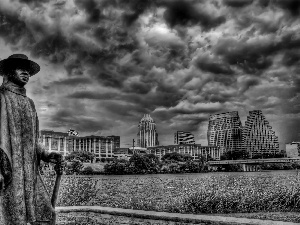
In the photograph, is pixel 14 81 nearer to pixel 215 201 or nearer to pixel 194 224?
pixel 194 224

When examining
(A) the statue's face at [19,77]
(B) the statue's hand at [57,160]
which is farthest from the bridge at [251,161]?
(A) the statue's face at [19,77]

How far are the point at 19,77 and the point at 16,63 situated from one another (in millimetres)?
173

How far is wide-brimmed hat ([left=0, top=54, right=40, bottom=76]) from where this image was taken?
416 centimetres

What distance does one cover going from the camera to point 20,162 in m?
3.90

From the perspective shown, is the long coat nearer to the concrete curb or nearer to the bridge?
the concrete curb

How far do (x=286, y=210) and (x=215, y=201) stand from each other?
103 inches

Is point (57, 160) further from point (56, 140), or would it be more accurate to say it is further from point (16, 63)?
point (56, 140)

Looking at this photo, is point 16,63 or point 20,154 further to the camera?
point 16,63

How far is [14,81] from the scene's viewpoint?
4195 millimetres

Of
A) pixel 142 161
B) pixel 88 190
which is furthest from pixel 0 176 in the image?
pixel 142 161

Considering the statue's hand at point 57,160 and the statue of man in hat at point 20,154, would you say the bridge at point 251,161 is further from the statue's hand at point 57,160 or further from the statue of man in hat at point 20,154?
the statue of man in hat at point 20,154

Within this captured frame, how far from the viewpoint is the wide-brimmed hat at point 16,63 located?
416 cm

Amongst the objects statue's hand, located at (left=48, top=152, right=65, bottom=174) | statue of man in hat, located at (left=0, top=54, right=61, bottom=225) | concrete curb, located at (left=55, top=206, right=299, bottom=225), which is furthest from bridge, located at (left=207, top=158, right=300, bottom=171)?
statue of man in hat, located at (left=0, top=54, right=61, bottom=225)

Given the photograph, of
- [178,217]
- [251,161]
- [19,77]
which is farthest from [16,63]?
[251,161]
